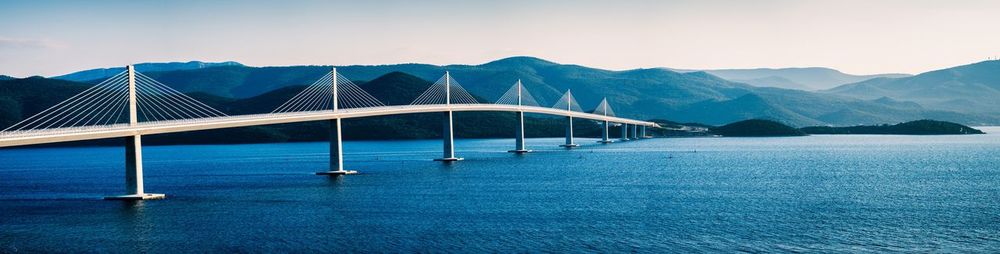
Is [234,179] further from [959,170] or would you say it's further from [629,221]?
[959,170]

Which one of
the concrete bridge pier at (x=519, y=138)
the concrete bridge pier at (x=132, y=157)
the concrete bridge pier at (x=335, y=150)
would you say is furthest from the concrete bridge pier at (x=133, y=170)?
the concrete bridge pier at (x=519, y=138)

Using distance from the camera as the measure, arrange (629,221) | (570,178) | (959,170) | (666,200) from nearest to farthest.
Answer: (629,221)
(666,200)
(570,178)
(959,170)

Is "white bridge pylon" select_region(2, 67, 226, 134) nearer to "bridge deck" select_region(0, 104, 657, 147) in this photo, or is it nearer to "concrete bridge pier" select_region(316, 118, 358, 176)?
"bridge deck" select_region(0, 104, 657, 147)

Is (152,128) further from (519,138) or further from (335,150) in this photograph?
(519,138)

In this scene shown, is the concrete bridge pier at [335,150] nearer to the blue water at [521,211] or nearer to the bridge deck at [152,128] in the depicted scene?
the bridge deck at [152,128]

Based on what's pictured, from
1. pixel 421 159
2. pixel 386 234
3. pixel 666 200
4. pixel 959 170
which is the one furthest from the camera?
pixel 421 159

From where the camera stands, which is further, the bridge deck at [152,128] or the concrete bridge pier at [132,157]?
the concrete bridge pier at [132,157]

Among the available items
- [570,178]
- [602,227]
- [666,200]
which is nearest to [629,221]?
[602,227]

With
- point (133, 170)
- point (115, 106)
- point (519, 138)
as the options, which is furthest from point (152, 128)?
point (115, 106)
